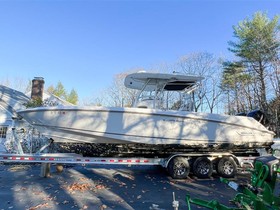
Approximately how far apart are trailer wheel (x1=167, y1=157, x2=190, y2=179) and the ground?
17cm

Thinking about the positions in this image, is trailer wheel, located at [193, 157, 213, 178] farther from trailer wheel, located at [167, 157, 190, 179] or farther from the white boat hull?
the white boat hull

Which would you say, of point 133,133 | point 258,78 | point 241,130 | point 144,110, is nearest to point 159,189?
point 133,133

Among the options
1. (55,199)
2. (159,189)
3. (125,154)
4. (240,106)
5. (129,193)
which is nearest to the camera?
(55,199)

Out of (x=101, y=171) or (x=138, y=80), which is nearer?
(x=138, y=80)

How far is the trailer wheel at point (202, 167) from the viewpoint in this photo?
754 cm

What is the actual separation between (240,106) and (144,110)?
76.1 ft

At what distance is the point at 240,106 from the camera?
27.7 meters

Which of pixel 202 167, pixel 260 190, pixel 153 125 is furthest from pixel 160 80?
pixel 260 190

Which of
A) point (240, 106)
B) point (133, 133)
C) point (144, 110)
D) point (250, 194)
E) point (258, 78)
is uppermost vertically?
point (258, 78)

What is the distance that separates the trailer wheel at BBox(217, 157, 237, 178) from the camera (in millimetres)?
7762

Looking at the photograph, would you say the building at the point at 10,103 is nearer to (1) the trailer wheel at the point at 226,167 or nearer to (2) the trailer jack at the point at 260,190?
(1) the trailer wheel at the point at 226,167

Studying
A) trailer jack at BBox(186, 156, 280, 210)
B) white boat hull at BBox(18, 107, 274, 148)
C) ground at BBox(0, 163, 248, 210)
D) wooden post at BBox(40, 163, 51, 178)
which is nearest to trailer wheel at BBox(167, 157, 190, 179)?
→ ground at BBox(0, 163, 248, 210)

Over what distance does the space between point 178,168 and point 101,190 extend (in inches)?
95.1

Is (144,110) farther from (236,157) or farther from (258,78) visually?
(258,78)
